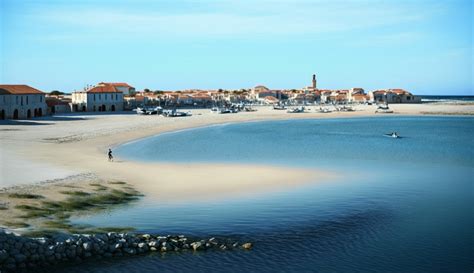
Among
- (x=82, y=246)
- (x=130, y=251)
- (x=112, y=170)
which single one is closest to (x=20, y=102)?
(x=112, y=170)

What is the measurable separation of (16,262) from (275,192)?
11.9 meters

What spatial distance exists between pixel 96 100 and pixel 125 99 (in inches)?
610

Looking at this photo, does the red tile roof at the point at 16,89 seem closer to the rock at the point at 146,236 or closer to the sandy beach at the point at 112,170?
the sandy beach at the point at 112,170

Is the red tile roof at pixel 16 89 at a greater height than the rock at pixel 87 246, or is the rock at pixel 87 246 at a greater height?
the red tile roof at pixel 16 89

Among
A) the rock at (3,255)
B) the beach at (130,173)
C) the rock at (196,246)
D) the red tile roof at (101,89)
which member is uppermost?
the red tile roof at (101,89)

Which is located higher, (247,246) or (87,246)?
(87,246)

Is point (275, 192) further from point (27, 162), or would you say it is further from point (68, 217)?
point (27, 162)

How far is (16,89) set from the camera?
213 feet

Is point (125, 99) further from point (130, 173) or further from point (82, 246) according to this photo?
point (82, 246)

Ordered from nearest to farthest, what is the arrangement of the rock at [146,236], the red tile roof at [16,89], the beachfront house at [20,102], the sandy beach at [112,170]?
the rock at [146,236], the sandy beach at [112,170], the beachfront house at [20,102], the red tile roof at [16,89]

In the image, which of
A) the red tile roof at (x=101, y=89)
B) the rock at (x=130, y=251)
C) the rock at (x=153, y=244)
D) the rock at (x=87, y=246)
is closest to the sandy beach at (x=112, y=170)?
the rock at (x=153, y=244)

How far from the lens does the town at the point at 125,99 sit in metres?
64.4

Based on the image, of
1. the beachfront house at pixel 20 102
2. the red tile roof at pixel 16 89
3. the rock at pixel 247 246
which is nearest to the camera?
the rock at pixel 247 246

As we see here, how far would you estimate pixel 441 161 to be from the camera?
34312 millimetres
